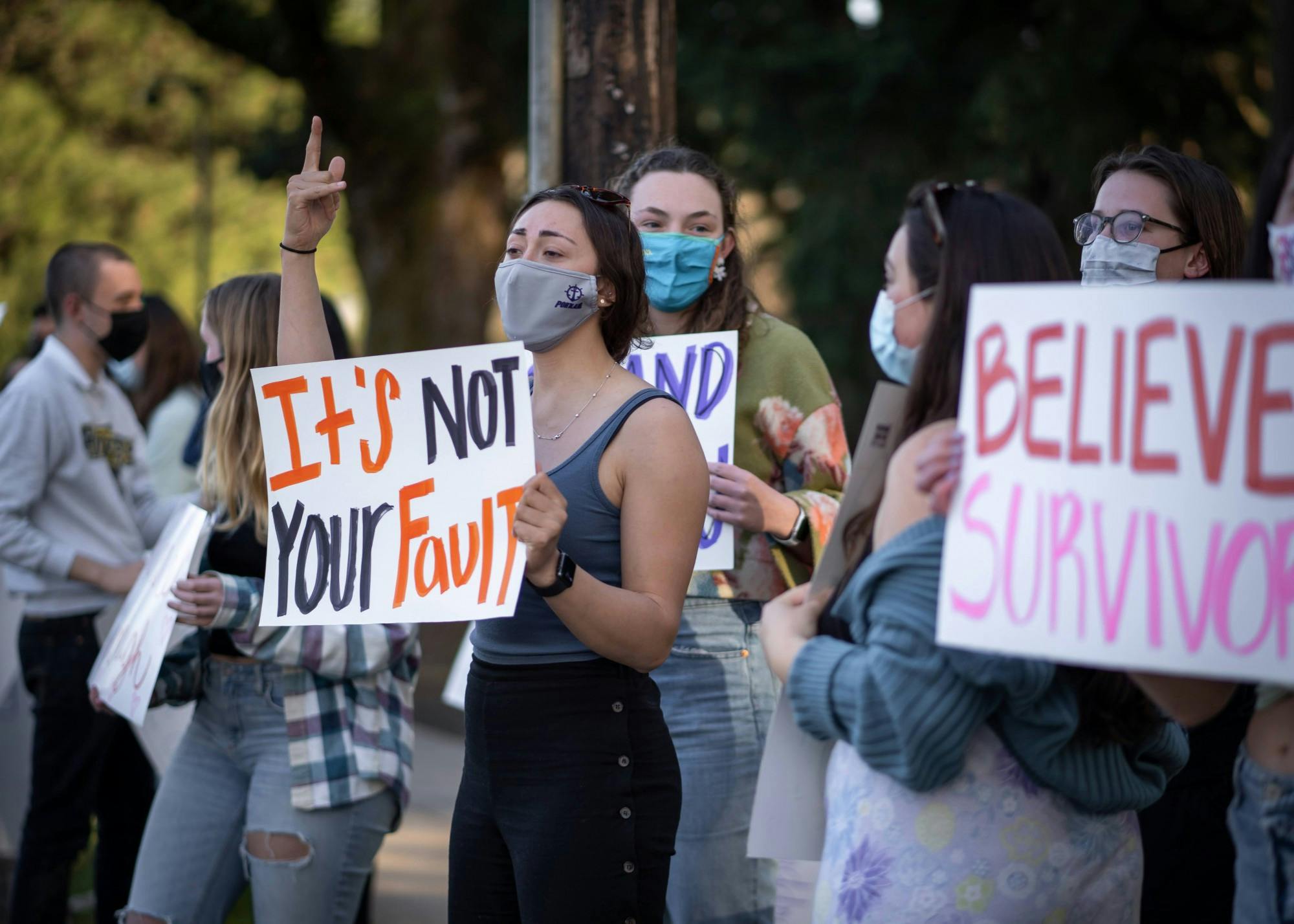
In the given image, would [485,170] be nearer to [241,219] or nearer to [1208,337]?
[1208,337]

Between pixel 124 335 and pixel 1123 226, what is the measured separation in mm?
3453

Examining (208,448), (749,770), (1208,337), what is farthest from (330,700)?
(1208,337)

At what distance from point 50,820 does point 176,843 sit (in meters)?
1.49

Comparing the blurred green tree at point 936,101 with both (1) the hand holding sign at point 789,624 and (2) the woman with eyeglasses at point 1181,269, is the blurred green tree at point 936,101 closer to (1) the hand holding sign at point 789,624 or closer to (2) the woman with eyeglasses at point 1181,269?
(2) the woman with eyeglasses at point 1181,269

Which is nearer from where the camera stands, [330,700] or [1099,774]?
[1099,774]

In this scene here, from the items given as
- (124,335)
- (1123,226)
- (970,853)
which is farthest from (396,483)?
(124,335)

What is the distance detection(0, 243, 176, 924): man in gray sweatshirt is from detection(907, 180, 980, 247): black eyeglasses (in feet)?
10.9

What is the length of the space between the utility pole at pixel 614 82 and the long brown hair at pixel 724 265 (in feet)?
2.19

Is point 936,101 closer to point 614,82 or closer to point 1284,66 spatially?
point 1284,66

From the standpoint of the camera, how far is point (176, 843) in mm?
3320

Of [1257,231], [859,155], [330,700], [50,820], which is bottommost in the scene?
[50,820]

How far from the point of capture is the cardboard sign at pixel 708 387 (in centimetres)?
325

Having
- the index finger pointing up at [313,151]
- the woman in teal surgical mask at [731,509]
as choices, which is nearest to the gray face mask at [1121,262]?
the woman in teal surgical mask at [731,509]

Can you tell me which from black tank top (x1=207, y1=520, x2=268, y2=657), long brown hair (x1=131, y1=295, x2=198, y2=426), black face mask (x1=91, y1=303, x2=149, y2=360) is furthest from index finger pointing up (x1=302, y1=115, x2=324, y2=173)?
long brown hair (x1=131, y1=295, x2=198, y2=426)
